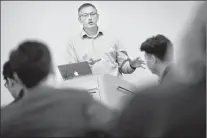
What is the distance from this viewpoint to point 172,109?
2.45 ft

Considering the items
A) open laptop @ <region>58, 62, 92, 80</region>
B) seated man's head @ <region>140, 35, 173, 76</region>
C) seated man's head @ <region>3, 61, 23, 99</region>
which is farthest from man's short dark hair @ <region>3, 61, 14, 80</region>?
seated man's head @ <region>140, 35, 173, 76</region>

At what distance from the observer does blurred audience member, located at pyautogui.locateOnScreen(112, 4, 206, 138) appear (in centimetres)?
72

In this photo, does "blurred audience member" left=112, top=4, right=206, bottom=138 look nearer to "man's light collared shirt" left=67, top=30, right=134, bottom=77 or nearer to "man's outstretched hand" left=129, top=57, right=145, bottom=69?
"man's outstretched hand" left=129, top=57, right=145, bottom=69

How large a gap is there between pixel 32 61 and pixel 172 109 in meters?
0.43

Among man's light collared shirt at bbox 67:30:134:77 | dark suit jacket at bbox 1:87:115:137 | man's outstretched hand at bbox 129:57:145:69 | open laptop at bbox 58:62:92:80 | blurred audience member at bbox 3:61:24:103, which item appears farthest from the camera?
man's light collared shirt at bbox 67:30:134:77

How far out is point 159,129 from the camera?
75 centimetres

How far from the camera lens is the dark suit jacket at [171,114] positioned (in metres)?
0.73

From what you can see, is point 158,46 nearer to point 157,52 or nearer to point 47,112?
point 157,52

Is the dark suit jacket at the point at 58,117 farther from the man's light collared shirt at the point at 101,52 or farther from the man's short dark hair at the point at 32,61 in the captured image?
the man's light collared shirt at the point at 101,52

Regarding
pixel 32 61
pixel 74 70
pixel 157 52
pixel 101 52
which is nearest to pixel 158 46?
pixel 157 52

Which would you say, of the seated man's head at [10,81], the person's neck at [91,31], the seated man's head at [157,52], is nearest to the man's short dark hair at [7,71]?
the seated man's head at [10,81]

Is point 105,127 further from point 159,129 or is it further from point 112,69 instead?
point 112,69

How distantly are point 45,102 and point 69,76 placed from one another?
1.64 feet

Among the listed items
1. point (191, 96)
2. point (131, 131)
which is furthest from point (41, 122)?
point (191, 96)
